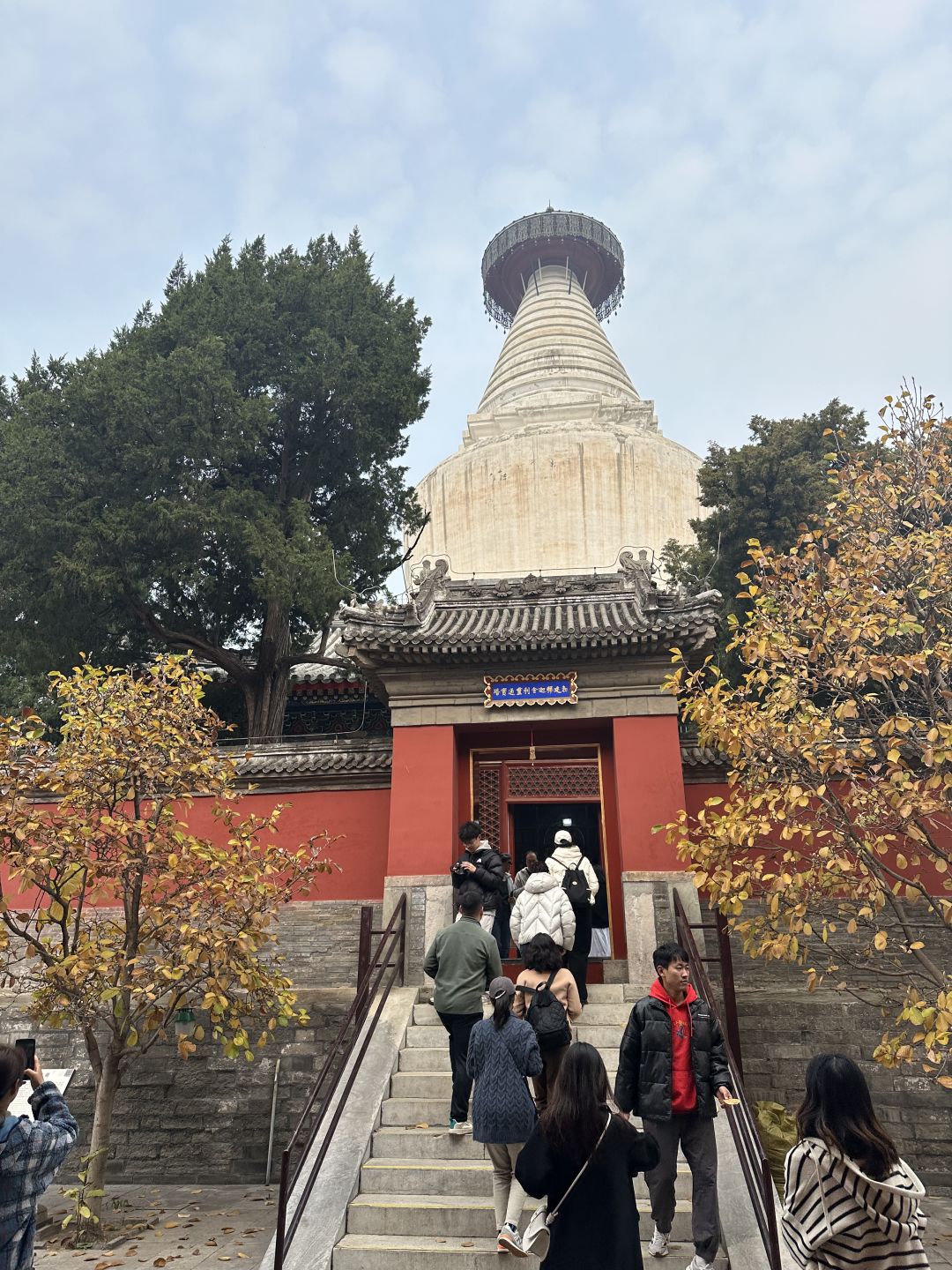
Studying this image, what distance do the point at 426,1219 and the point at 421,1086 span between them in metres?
1.49

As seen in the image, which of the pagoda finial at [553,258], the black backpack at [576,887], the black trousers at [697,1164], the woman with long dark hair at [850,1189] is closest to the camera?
the woman with long dark hair at [850,1189]

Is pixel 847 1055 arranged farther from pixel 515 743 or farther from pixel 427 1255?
pixel 427 1255

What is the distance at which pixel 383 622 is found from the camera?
1080 centimetres

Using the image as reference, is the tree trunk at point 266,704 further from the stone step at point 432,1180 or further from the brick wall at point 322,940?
the stone step at point 432,1180

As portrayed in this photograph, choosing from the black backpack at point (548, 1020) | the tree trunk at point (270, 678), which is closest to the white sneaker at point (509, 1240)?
the black backpack at point (548, 1020)

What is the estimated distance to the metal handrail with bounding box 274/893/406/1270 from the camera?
5254mm

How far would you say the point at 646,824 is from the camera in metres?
9.92

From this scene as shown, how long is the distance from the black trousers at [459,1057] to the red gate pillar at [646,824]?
137 inches

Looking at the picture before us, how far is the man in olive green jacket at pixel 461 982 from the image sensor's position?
6.11 m

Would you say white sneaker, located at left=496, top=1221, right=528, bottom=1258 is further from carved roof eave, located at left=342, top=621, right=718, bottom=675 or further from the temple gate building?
carved roof eave, located at left=342, top=621, right=718, bottom=675

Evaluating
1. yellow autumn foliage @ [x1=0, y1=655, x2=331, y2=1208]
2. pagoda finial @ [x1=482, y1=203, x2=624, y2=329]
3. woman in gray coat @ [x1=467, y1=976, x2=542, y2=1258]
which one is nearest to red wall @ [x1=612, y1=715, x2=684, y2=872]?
yellow autumn foliage @ [x1=0, y1=655, x2=331, y2=1208]

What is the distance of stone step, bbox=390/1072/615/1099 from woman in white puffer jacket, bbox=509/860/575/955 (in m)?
1.18

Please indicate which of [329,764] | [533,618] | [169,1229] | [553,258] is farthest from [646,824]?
[553,258]

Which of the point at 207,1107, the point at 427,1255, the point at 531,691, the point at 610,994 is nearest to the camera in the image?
the point at 427,1255
